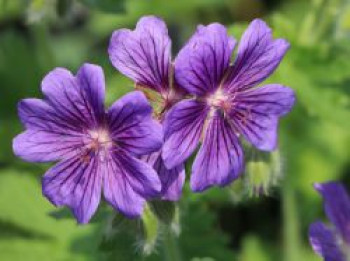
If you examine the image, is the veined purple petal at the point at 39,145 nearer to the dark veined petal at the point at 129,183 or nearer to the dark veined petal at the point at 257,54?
the dark veined petal at the point at 129,183

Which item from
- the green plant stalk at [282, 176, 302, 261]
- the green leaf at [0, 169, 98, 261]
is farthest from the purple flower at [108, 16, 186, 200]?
the green plant stalk at [282, 176, 302, 261]

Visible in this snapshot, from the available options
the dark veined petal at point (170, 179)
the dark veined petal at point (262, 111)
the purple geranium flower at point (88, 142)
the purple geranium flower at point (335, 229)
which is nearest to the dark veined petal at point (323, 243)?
the purple geranium flower at point (335, 229)

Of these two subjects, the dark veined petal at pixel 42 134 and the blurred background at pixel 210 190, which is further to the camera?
the blurred background at pixel 210 190

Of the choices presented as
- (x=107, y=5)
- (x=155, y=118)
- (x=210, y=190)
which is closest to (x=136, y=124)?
(x=155, y=118)

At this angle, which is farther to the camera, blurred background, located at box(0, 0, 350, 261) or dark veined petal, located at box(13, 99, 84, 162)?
blurred background, located at box(0, 0, 350, 261)

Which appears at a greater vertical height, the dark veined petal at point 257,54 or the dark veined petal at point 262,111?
the dark veined petal at point 257,54

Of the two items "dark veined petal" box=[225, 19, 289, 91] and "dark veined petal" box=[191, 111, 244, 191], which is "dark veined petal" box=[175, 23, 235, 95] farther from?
"dark veined petal" box=[191, 111, 244, 191]

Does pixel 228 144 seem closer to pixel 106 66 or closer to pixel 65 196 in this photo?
pixel 65 196
